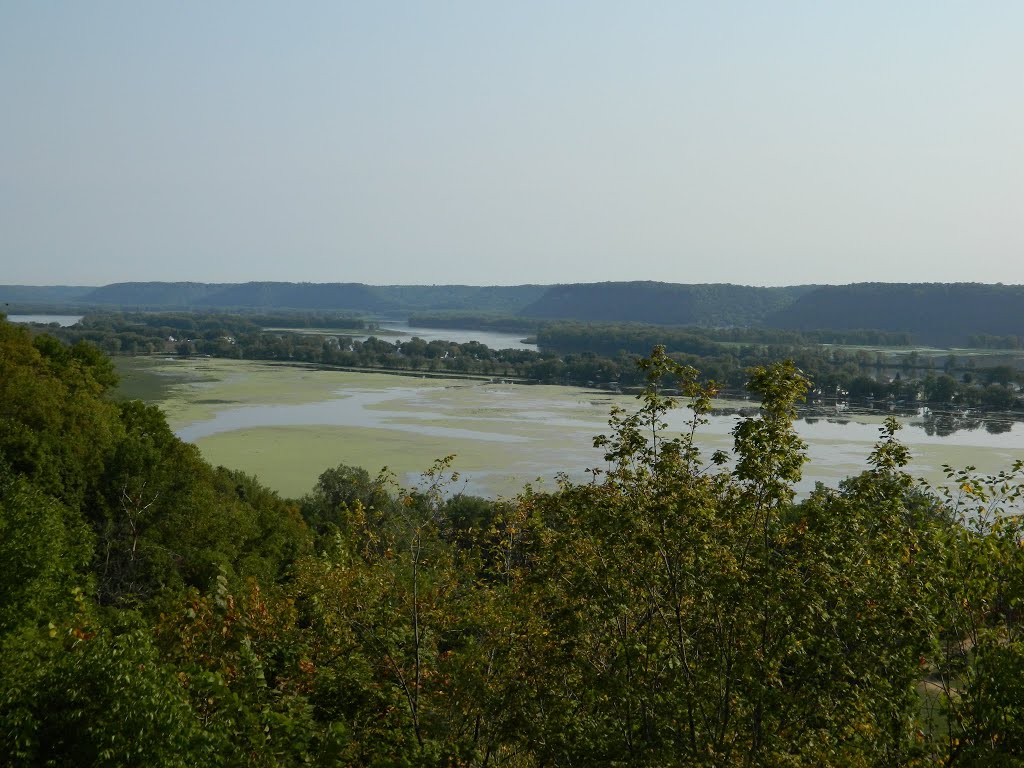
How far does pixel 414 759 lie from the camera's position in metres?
7.64

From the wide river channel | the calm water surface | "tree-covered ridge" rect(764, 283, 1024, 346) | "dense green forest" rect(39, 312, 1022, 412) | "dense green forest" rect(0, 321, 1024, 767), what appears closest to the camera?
"dense green forest" rect(0, 321, 1024, 767)

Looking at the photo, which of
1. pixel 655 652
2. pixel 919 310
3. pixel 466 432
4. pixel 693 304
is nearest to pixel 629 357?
pixel 466 432

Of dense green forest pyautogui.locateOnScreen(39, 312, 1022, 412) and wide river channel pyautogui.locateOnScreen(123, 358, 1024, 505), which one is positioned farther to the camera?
dense green forest pyautogui.locateOnScreen(39, 312, 1022, 412)

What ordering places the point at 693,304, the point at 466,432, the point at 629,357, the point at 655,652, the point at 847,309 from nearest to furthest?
1. the point at 655,652
2. the point at 466,432
3. the point at 629,357
4. the point at 847,309
5. the point at 693,304

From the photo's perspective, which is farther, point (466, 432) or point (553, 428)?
point (553, 428)

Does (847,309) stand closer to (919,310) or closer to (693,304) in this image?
(919,310)

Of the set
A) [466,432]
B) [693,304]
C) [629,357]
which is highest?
[693,304]

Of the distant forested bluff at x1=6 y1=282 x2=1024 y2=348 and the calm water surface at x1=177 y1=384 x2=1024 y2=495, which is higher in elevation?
the distant forested bluff at x1=6 y1=282 x2=1024 y2=348

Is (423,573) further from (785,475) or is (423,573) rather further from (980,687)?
(980,687)

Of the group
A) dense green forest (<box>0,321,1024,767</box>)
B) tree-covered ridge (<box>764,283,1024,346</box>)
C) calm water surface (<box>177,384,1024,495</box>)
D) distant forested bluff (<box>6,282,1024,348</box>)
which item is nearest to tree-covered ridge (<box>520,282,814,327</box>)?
distant forested bluff (<box>6,282,1024,348</box>)

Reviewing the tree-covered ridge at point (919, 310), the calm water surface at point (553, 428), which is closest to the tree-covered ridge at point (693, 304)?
the tree-covered ridge at point (919, 310)

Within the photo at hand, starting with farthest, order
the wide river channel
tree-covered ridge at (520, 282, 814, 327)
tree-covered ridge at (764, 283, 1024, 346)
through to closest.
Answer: tree-covered ridge at (520, 282, 814, 327) → tree-covered ridge at (764, 283, 1024, 346) → the wide river channel

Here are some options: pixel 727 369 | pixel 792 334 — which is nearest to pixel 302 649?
pixel 727 369

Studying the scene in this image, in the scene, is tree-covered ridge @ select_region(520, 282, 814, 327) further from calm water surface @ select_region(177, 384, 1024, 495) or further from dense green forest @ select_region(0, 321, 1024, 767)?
dense green forest @ select_region(0, 321, 1024, 767)
